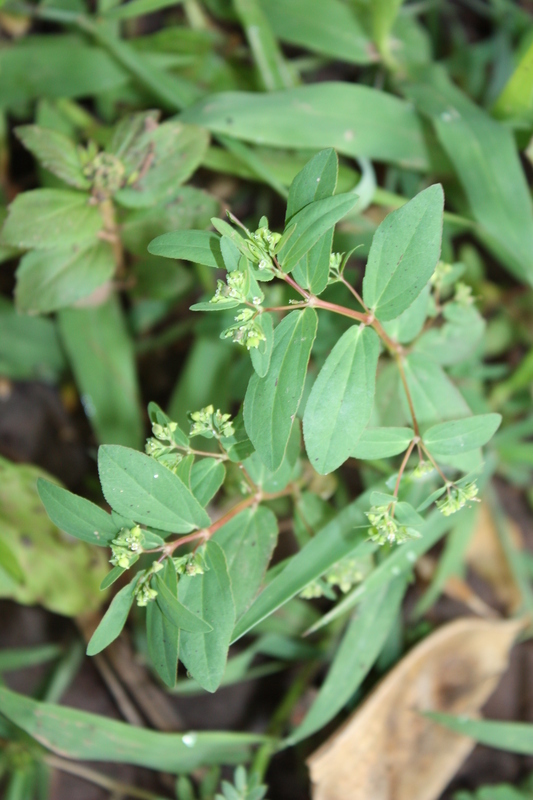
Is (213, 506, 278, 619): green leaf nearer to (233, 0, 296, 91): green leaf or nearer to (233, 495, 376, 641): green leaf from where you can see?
(233, 495, 376, 641): green leaf

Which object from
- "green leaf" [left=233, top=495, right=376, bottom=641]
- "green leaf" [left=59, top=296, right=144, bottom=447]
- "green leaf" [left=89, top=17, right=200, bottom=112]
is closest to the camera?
"green leaf" [left=233, top=495, right=376, bottom=641]

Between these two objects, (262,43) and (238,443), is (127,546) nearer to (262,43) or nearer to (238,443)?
(238,443)

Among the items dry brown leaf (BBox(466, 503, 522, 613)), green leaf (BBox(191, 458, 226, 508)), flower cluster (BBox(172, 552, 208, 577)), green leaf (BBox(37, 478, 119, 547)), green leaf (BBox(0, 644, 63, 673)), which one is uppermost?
green leaf (BBox(37, 478, 119, 547))

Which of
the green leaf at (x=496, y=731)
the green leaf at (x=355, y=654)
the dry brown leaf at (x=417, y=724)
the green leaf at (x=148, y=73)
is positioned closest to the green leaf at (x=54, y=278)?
the green leaf at (x=148, y=73)

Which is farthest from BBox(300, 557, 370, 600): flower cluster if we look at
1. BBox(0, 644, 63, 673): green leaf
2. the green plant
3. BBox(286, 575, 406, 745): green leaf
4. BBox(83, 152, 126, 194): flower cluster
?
BBox(0, 644, 63, 673): green leaf

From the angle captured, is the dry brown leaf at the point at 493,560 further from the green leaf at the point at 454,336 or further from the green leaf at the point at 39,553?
the green leaf at the point at 39,553
